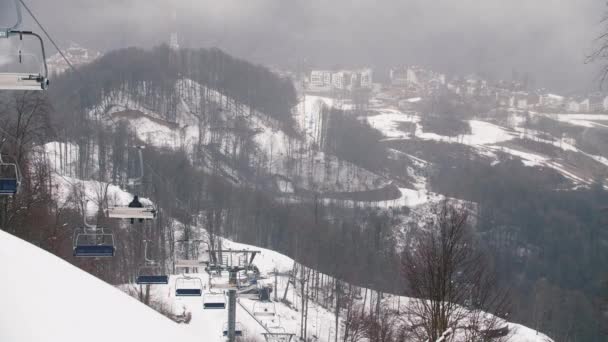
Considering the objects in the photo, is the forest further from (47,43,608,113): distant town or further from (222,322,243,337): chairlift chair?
(47,43,608,113): distant town

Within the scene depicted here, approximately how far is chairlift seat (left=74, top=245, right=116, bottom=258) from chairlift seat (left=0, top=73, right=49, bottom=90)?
214 inches

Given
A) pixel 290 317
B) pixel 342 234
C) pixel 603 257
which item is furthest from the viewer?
pixel 603 257

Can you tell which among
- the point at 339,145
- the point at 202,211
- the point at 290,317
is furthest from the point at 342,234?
the point at 339,145

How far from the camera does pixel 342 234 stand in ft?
155

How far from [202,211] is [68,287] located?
150ft

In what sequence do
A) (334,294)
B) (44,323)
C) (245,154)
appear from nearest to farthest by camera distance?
(44,323)
(334,294)
(245,154)

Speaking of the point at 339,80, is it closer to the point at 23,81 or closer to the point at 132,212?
the point at 132,212

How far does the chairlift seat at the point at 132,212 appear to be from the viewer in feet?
31.3

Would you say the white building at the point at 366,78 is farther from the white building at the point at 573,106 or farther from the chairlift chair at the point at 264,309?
the chairlift chair at the point at 264,309

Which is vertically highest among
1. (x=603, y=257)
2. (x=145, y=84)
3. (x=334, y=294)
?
(x=145, y=84)

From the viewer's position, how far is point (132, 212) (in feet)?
31.4

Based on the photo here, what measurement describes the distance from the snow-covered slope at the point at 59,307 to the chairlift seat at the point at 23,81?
46.2 inches

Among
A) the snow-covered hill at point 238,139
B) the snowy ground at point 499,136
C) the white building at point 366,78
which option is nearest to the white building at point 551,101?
the snowy ground at point 499,136

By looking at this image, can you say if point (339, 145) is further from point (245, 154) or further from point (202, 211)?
point (202, 211)
